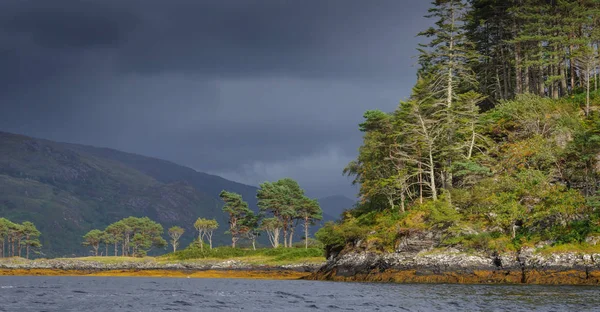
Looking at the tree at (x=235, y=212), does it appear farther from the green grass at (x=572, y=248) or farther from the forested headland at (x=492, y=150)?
the green grass at (x=572, y=248)

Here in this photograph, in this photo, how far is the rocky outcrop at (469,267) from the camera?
46.4 m

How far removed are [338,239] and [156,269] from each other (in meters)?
47.4

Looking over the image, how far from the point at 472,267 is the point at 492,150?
18482mm

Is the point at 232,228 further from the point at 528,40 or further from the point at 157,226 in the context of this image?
the point at 528,40

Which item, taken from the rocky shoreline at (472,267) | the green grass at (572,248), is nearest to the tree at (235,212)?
the rocky shoreline at (472,267)

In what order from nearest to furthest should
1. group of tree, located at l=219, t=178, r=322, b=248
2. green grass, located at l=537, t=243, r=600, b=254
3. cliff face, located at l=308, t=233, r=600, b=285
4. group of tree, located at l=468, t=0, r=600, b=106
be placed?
cliff face, located at l=308, t=233, r=600, b=285 → green grass, located at l=537, t=243, r=600, b=254 → group of tree, located at l=468, t=0, r=600, b=106 → group of tree, located at l=219, t=178, r=322, b=248

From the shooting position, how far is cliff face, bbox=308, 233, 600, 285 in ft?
153

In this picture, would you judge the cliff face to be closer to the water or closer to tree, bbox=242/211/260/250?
the water

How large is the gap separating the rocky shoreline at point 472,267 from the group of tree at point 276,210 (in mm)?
56430

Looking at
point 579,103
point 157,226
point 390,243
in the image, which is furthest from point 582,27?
point 157,226

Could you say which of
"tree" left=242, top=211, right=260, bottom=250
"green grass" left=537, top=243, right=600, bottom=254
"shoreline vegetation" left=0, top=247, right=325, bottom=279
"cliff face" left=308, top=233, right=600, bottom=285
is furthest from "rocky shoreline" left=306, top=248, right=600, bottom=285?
"tree" left=242, top=211, right=260, bottom=250

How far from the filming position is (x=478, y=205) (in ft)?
190

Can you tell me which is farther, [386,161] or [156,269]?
[156,269]

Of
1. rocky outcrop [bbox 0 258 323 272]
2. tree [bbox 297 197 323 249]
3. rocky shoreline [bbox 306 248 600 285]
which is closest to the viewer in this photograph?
rocky shoreline [bbox 306 248 600 285]
